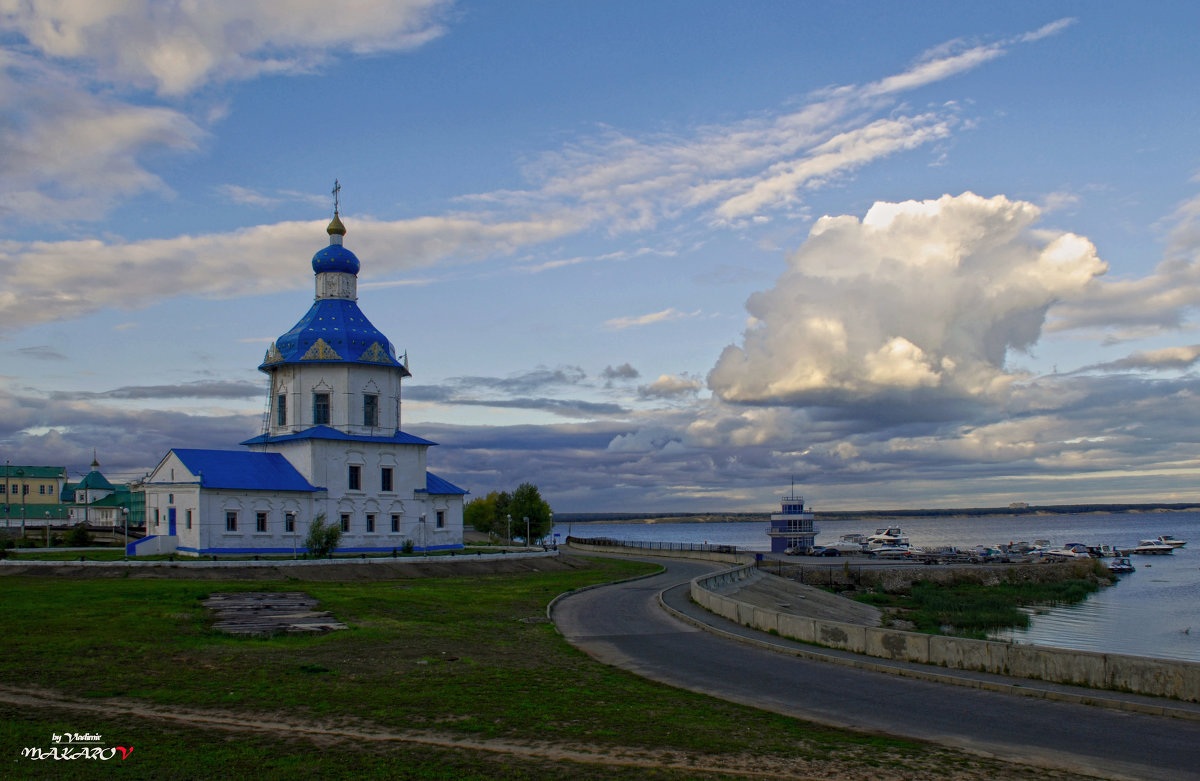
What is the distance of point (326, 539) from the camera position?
4828cm

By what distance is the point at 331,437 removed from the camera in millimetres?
54125

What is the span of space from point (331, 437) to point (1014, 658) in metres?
43.9

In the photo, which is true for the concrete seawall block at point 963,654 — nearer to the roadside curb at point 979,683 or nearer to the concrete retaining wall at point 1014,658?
the concrete retaining wall at point 1014,658

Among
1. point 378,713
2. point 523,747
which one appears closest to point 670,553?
point 378,713


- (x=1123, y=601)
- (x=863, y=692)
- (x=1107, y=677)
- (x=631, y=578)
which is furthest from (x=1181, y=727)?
(x=1123, y=601)

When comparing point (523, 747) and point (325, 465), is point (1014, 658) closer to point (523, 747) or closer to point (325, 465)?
point (523, 747)

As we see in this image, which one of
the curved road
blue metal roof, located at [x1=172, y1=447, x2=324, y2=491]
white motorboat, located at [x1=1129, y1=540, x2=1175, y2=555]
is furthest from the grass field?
white motorboat, located at [x1=1129, y1=540, x2=1175, y2=555]

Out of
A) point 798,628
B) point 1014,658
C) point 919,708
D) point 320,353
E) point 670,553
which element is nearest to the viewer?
point 919,708

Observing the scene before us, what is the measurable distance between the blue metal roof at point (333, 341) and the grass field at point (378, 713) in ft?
110

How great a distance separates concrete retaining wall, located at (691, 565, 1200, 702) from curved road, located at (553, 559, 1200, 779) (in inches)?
44.6

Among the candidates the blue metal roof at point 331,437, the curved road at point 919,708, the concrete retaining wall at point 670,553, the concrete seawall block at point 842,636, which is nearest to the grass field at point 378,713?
the curved road at point 919,708

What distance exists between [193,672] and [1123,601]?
5972cm

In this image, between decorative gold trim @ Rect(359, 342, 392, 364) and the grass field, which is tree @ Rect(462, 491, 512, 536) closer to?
decorative gold trim @ Rect(359, 342, 392, 364)

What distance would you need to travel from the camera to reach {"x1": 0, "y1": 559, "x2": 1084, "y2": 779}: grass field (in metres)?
11.5
